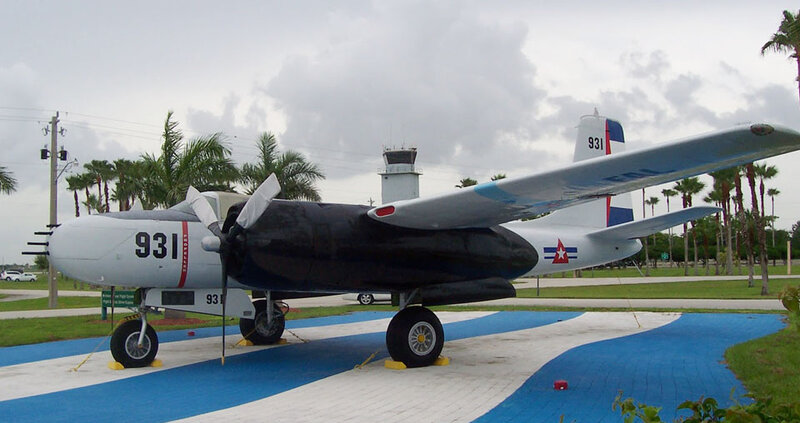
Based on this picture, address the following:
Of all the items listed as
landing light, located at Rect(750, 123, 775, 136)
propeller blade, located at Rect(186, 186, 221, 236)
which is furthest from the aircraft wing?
propeller blade, located at Rect(186, 186, 221, 236)

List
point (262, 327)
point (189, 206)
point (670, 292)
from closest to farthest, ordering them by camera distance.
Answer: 1. point (189, 206)
2. point (262, 327)
3. point (670, 292)

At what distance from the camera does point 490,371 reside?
1044 cm

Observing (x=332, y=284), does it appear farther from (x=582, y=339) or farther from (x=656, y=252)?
(x=656, y=252)

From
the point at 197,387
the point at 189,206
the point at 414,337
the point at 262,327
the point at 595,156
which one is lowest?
the point at 197,387

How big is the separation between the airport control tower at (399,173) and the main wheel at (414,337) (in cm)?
2341

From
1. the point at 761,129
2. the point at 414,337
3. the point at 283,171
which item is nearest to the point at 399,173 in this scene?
the point at 283,171

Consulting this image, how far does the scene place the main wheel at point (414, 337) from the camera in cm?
1077

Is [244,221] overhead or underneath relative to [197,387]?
overhead

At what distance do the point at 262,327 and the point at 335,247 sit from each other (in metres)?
4.52

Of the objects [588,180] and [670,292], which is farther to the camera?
[670,292]

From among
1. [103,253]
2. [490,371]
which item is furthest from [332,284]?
[103,253]

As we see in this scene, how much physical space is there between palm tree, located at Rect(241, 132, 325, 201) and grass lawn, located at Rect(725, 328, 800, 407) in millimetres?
14803

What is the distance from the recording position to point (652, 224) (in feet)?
43.1

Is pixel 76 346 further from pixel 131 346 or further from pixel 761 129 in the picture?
pixel 761 129
